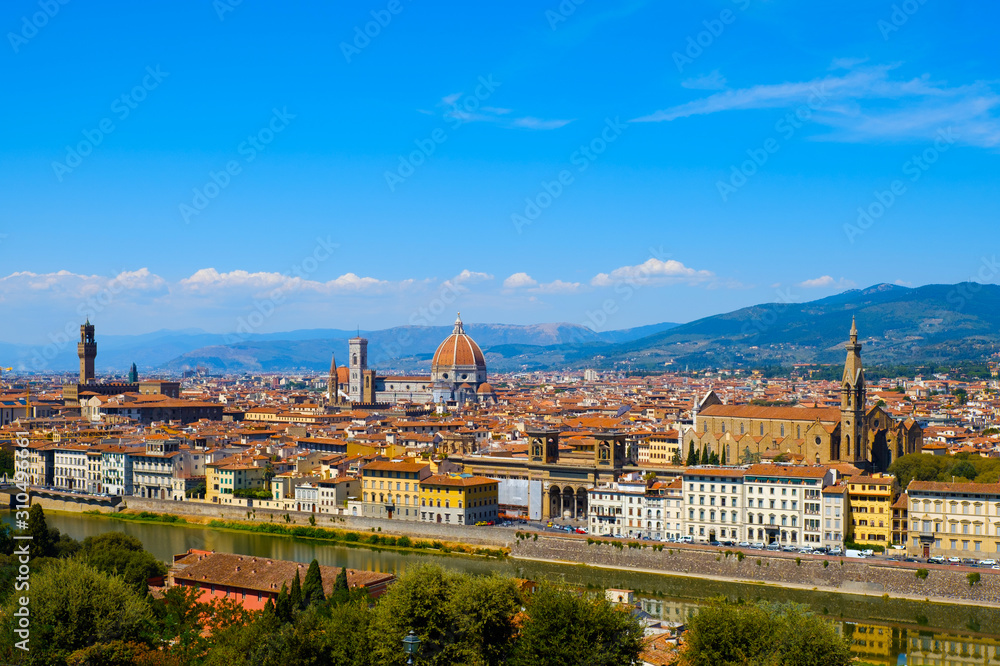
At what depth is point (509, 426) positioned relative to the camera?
5944cm

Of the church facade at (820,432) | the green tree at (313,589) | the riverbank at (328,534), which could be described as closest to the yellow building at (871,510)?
the riverbank at (328,534)

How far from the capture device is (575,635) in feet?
56.5

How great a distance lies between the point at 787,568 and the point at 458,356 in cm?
7083

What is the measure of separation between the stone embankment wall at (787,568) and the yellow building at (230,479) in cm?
1266

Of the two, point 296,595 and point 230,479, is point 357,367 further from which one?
point 296,595

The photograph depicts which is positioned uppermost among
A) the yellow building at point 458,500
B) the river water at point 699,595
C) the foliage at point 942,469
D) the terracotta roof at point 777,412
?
the terracotta roof at point 777,412

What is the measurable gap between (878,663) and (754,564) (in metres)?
6.95

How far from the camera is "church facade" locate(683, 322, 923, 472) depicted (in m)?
42.4

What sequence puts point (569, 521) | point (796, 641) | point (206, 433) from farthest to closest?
point (206, 433)
point (569, 521)
point (796, 641)

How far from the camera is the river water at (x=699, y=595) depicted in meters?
23.2

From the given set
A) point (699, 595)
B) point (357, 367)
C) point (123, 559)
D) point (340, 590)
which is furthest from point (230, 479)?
point (357, 367)

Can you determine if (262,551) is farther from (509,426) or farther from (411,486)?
(509,426)

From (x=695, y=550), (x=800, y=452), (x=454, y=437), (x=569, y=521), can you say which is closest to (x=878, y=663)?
(x=695, y=550)

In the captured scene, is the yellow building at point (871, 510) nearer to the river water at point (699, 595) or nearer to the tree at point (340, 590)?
the river water at point (699, 595)
